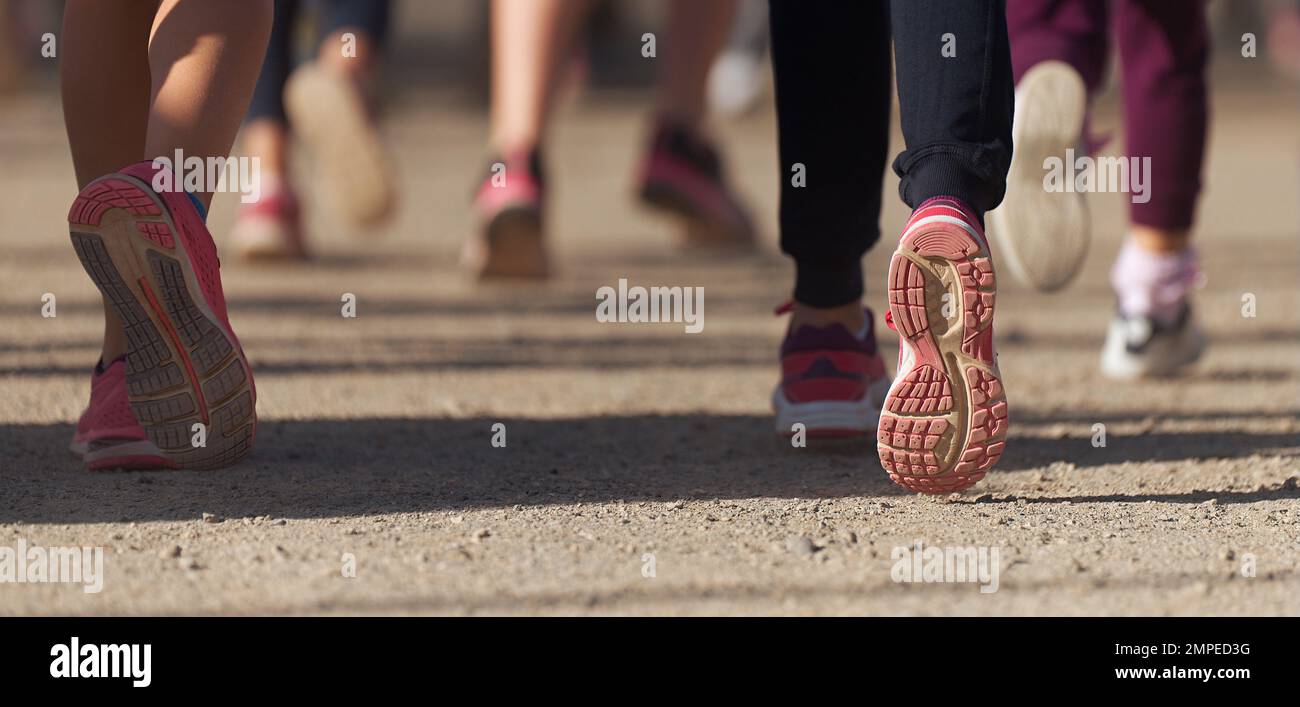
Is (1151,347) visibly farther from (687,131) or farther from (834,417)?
(687,131)

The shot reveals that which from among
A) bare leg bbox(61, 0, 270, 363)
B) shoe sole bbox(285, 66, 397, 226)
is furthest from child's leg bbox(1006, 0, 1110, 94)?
shoe sole bbox(285, 66, 397, 226)

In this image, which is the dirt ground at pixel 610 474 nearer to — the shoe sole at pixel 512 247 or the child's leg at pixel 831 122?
the shoe sole at pixel 512 247

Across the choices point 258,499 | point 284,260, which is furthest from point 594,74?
point 258,499

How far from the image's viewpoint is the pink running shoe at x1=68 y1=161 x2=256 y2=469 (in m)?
2.12

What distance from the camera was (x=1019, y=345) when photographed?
3.82 meters

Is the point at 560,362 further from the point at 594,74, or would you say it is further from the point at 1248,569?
the point at 594,74

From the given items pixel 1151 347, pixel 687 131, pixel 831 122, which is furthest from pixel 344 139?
pixel 831 122

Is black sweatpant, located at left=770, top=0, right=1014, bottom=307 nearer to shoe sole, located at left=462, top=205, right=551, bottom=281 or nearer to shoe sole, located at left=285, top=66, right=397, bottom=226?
shoe sole, located at left=462, top=205, right=551, bottom=281

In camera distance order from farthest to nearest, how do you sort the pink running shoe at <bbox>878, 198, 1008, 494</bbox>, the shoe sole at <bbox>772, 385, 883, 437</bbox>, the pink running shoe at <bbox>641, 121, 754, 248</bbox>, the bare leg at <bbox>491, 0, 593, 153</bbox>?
the pink running shoe at <bbox>641, 121, 754, 248</bbox> < the bare leg at <bbox>491, 0, 593, 153</bbox> < the shoe sole at <bbox>772, 385, 883, 437</bbox> < the pink running shoe at <bbox>878, 198, 1008, 494</bbox>

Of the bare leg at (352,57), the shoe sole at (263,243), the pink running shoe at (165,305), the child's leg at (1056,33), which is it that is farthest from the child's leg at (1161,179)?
the shoe sole at (263,243)

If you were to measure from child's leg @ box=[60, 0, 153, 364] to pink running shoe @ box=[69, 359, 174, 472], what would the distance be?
2.4 inches

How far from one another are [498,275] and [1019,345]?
4.54ft

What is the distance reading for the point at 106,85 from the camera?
7.95ft

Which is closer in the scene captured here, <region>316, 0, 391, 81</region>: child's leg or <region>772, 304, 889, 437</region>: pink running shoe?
<region>772, 304, 889, 437</region>: pink running shoe
